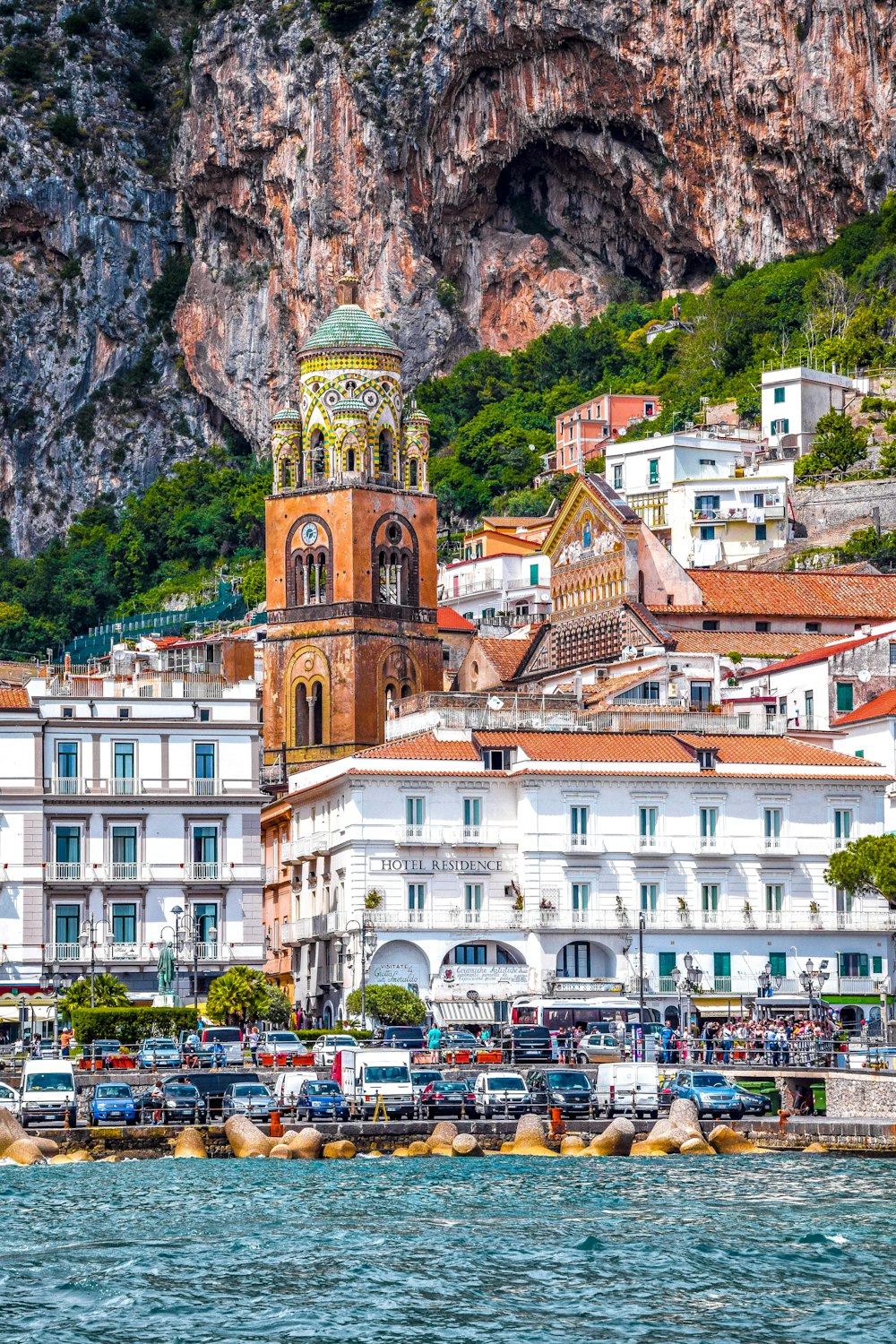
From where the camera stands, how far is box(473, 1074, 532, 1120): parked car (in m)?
66.8

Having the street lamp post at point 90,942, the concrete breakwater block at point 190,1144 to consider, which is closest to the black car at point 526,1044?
the concrete breakwater block at point 190,1144

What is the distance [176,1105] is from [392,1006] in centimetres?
1852

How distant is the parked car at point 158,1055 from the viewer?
7062 cm

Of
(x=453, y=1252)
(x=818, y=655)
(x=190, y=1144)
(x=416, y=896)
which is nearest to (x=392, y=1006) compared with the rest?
(x=416, y=896)

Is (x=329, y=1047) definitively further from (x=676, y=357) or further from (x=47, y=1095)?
(x=676, y=357)

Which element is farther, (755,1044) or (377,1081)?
(755,1044)

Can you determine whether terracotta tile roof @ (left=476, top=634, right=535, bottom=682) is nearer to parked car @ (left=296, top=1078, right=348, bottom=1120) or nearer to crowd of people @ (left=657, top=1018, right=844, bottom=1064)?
crowd of people @ (left=657, top=1018, right=844, bottom=1064)

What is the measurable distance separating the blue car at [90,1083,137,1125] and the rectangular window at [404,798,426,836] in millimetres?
24098

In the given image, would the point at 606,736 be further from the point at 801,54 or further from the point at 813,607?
the point at 801,54

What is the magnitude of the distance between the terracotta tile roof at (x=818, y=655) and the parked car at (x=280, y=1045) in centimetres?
3194

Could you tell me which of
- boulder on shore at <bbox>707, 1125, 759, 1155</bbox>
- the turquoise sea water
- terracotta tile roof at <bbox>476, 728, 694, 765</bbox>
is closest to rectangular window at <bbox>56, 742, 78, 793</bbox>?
terracotta tile roof at <bbox>476, 728, 694, 765</bbox>

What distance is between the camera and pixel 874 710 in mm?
98250

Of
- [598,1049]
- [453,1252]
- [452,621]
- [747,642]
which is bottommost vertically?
[453,1252]

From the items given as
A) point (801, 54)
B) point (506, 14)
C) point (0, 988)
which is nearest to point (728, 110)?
point (801, 54)
